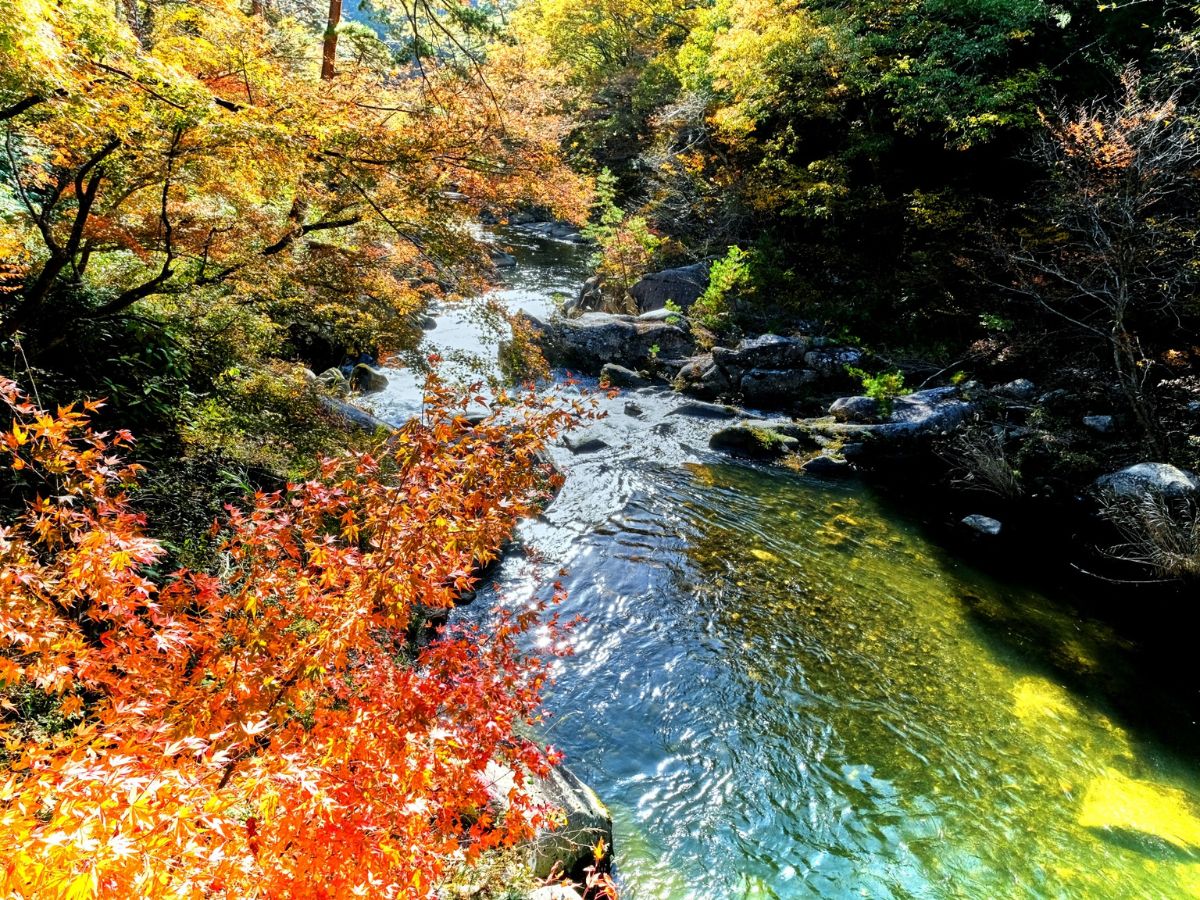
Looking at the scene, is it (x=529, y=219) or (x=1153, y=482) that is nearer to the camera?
(x=1153, y=482)

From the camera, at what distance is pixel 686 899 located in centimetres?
388

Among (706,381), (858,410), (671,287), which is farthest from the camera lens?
(671,287)

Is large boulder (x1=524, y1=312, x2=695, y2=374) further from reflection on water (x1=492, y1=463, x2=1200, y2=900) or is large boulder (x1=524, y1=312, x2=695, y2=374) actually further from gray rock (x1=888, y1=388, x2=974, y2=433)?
reflection on water (x1=492, y1=463, x2=1200, y2=900)

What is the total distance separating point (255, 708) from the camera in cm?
255

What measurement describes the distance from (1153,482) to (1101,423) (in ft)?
7.78

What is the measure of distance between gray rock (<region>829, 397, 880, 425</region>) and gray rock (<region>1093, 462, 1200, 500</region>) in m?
3.93

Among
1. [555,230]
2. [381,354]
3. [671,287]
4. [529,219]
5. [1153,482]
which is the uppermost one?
[529,219]

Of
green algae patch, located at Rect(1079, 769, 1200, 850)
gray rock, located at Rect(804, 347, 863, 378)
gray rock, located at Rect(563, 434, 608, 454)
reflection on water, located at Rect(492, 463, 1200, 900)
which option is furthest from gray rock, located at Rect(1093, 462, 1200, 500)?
gray rock, located at Rect(563, 434, 608, 454)

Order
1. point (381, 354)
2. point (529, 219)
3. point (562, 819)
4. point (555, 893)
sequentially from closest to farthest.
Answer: point (555, 893) → point (562, 819) → point (381, 354) → point (529, 219)

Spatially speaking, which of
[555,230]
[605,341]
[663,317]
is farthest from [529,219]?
[605,341]

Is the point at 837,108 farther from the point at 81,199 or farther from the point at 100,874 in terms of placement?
the point at 100,874

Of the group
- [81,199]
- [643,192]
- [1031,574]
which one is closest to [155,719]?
[81,199]

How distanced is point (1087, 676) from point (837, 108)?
1472cm

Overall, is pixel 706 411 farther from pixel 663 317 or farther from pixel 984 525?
pixel 984 525
